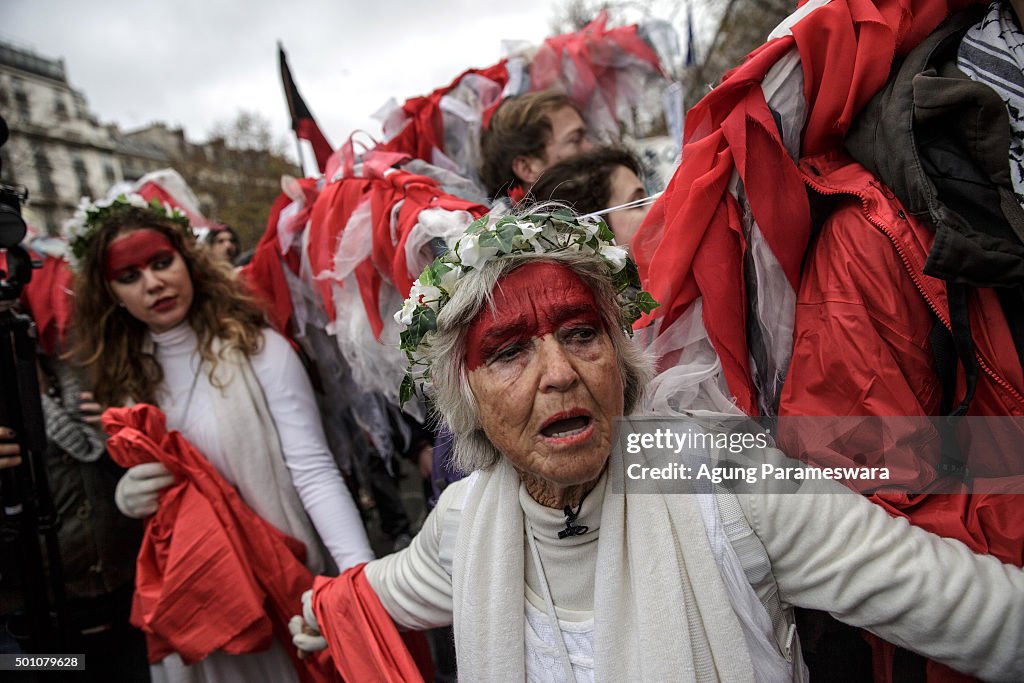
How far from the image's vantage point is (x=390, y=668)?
1.68 m

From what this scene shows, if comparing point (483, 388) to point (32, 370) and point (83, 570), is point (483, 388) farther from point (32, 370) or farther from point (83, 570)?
point (83, 570)

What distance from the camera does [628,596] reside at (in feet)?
4.26

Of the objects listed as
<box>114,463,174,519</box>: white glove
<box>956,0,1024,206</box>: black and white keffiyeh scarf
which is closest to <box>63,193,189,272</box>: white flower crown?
<box>114,463,174,519</box>: white glove

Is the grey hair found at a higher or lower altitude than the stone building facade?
lower

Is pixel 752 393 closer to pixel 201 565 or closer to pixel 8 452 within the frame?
pixel 201 565

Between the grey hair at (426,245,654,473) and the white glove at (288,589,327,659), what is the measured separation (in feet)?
2.67

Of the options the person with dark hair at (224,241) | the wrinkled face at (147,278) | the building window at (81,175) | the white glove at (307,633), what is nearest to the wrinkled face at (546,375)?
the white glove at (307,633)

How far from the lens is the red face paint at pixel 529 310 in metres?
Answer: 1.33

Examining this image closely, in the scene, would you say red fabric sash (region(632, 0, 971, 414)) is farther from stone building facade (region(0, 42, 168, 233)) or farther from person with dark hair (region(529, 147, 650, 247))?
stone building facade (region(0, 42, 168, 233))

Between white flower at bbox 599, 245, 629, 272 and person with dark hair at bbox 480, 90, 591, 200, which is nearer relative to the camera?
white flower at bbox 599, 245, 629, 272

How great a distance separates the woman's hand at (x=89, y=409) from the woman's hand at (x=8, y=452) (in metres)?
0.31

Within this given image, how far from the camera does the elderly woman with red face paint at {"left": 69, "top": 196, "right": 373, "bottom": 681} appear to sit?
238cm

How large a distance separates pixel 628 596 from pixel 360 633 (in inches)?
34.4

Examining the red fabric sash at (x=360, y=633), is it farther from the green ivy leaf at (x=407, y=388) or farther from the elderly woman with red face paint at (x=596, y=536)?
the green ivy leaf at (x=407, y=388)
